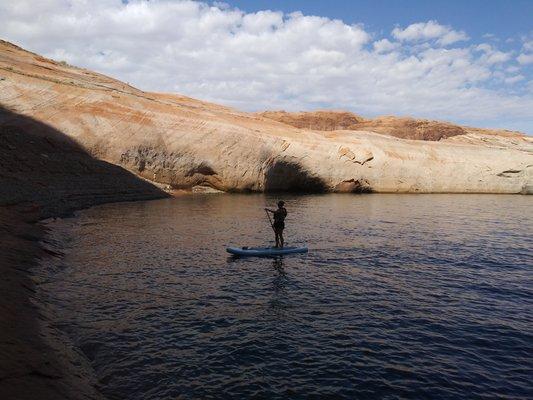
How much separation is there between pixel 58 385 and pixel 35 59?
50.9m

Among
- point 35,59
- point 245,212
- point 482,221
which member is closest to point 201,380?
point 245,212

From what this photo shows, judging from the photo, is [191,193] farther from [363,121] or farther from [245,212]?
[363,121]

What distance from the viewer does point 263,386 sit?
8.26 m

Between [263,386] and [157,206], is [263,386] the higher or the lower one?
the lower one

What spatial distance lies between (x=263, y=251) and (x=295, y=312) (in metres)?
6.95

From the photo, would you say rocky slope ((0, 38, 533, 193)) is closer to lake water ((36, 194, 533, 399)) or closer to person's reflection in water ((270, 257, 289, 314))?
lake water ((36, 194, 533, 399))

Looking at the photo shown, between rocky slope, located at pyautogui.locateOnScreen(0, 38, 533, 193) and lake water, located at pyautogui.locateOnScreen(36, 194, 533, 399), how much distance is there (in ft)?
61.8

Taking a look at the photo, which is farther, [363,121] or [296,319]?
[363,121]

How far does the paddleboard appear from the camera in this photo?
18.5 m

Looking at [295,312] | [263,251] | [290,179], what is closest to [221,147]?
[290,179]

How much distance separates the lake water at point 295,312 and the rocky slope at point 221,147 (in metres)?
18.8

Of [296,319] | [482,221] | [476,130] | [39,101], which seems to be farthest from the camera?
[476,130]

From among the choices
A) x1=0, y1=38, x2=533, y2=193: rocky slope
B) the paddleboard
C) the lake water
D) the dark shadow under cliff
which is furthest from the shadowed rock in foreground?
the dark shadow under cliff

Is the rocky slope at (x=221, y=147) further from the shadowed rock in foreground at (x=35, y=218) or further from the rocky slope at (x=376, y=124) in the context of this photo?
the rocky slope at (x=376, y=124)
